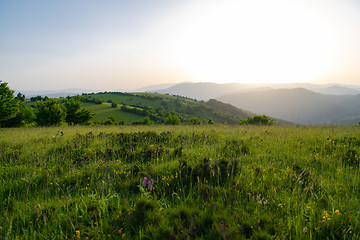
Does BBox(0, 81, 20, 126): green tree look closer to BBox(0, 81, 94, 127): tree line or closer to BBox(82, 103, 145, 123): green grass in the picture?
BBox(0, 81, 94, 127): tree line

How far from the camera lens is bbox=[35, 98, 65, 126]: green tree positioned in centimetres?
4006

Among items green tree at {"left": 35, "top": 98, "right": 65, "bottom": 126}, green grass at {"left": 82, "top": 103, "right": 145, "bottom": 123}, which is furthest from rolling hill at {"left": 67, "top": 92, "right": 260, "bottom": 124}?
green tree at {"left": 35, "top": 98, "right": 65, "bottom": 126}

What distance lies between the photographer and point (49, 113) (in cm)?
4006

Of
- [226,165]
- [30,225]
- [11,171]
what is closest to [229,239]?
[226,165]

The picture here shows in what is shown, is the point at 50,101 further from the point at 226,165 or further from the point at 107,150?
the point at 226,165

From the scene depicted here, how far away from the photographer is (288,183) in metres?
3.16

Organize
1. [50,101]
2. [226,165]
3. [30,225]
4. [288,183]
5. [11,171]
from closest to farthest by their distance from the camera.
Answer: [30,225] < [288,183] < [226,165] < [11,171] < [50,101]

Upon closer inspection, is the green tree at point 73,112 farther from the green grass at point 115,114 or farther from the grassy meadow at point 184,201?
the green grass at point 115,114

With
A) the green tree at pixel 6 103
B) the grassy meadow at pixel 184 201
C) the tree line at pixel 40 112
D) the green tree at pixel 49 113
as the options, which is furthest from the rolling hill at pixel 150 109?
the grassy meadow at pixel 184 201

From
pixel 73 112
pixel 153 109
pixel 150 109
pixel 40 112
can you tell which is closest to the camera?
pixel 40 112

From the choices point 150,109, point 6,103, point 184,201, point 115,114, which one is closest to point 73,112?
point 6,103

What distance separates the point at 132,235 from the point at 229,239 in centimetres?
119

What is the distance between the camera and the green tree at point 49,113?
1577 inches

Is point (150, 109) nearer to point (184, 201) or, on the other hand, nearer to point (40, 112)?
point (40, 112)
